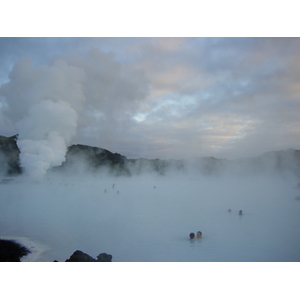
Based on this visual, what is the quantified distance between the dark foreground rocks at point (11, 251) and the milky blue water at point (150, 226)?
1.05 ft

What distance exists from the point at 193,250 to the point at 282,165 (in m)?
4.23

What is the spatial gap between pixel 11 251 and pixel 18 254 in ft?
0.47

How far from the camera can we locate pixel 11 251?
347 centimetres

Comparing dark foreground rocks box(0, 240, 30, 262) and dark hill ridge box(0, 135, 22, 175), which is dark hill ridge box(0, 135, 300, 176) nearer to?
dark hill ridge box(0, 135, 22, 175)

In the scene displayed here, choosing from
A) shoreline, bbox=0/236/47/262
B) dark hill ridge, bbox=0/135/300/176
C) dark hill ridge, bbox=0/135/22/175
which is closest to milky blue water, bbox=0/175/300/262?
shoreline, bbox=0/236/47/262

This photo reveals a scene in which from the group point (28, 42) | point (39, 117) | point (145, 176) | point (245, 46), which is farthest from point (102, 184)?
point (245, 46)

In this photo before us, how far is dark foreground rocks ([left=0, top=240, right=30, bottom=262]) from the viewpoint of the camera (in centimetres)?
329

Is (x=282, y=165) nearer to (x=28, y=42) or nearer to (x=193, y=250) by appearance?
(x=193, y=250)

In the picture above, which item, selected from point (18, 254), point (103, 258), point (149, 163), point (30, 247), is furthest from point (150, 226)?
point (149, 163)

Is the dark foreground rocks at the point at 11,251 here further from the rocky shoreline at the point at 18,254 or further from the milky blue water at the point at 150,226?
the milky blue water at the point at 150,226

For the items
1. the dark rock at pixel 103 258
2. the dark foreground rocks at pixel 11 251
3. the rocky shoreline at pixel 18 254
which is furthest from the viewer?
the dark foreground rocks at pixel 11 251

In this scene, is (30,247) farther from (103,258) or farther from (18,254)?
(103,258)

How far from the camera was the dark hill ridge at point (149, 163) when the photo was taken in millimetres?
6055

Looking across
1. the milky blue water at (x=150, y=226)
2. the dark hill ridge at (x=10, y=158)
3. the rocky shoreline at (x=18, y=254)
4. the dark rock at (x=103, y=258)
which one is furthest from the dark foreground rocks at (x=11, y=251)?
the dark hill ridge at (x=10, y=158)
